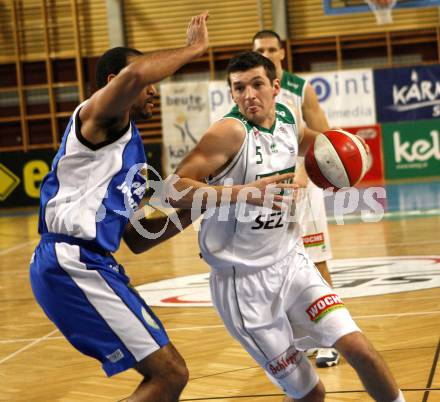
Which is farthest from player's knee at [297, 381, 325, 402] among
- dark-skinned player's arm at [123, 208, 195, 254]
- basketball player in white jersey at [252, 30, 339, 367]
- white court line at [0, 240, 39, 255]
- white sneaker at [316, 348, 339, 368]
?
white court line at [0, 240, 39, 255]

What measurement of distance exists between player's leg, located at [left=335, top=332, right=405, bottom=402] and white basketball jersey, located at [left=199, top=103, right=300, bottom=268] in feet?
1.74

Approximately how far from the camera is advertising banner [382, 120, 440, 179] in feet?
57.4

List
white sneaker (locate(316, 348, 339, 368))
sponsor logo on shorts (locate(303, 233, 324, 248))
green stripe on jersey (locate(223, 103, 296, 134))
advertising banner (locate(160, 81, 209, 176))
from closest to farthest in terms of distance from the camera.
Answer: green stripe on jersey (locate(223, 103, 296, 134)) → white sneaker (locate(316, 348, 339, 368)) → sponsor logo on shorts (locate(303, 233, 324, 248)) → advertising banner (locate(160, 81, 209, 176))

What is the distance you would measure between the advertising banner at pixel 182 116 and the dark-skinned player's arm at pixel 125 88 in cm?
1464

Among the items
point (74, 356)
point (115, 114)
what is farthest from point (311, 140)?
point (74, 356)

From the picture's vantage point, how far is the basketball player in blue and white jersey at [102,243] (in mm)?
3436

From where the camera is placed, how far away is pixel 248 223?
153 inches

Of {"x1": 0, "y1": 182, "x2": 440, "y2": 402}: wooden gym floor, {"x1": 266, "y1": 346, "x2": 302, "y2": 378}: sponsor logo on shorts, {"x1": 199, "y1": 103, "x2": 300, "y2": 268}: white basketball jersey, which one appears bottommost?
{"x1": 0, "y1": 182, "x2": 440, "y2": 402}: wooden gym floor

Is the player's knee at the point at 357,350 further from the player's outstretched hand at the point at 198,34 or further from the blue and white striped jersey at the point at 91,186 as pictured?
the player's outstretched hand at the point at 198,34

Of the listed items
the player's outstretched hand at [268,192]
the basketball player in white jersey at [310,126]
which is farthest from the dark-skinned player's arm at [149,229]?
the basketball player in white jersey at [310,126]

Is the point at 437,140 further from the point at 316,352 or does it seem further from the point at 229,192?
the point at 229,192

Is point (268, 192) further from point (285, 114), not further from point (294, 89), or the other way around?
point (294, 89)

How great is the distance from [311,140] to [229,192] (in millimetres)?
895

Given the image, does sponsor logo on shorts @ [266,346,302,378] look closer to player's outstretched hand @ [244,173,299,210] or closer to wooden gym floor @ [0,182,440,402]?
player's outstretched hand @ [244,173,299,210]
